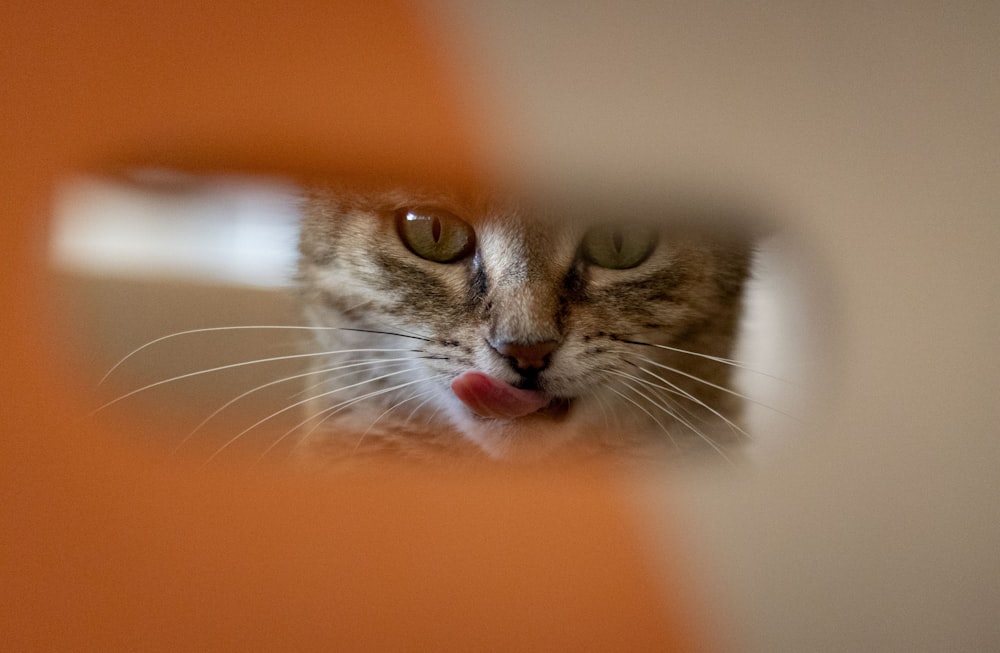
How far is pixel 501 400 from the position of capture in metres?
0.48

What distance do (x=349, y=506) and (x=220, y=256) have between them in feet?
0.60

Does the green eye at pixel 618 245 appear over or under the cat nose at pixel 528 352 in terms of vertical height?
over

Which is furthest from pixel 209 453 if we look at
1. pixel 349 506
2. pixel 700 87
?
pixel 700 87

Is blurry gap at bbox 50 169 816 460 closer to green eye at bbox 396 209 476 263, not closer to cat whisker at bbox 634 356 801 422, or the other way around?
green eye at bbox 396 209 476 263

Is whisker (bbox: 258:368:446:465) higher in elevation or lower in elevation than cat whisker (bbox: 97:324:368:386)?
lower

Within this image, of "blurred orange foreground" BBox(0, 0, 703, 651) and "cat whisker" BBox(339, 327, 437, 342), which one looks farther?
"cat whisker" BBox(339, 327, 437, 342)

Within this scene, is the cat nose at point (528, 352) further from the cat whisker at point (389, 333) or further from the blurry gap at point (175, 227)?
the blurry gap at point (175, 227)

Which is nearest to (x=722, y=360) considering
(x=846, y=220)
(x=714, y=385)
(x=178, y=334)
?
(x=714, y=385)

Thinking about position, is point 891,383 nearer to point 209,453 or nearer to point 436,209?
point 436,209

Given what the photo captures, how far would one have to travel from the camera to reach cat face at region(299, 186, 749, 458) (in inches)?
18.3

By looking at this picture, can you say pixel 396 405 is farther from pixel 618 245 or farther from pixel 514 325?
pixel 618 245

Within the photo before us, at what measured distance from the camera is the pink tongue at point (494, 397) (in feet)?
1.56

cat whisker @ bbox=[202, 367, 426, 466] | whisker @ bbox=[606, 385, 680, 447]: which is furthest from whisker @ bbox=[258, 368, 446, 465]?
whisker @ bbox=[606, 385, 680, 447]

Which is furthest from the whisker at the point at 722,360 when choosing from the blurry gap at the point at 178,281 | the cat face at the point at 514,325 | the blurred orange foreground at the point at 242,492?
the blurry gap at the point at 178,281
